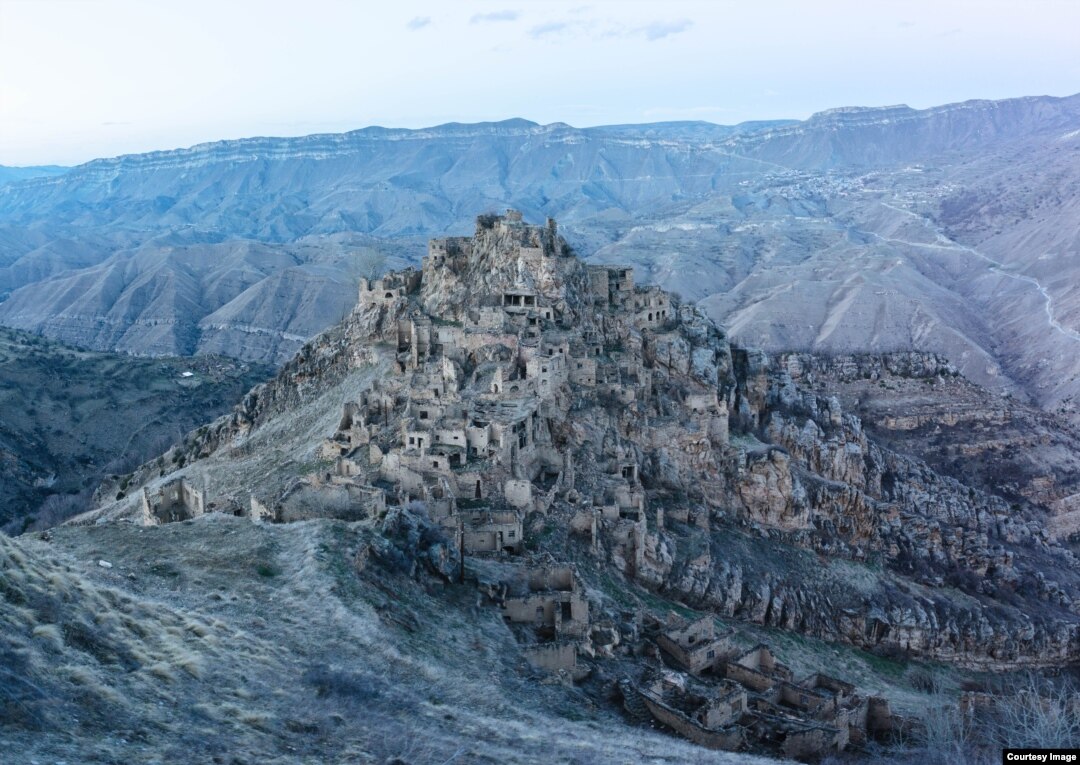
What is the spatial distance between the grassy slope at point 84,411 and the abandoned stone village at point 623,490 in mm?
14678

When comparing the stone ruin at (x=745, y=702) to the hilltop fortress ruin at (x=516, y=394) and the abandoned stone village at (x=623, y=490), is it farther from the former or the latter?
the hilltop fortress ruin at (x=516, y=394)

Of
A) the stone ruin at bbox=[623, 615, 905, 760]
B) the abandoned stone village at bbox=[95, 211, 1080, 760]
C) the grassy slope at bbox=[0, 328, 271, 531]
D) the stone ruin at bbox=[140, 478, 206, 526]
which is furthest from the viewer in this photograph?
the grassy slope at bbox=[0, 328, 271, 531]

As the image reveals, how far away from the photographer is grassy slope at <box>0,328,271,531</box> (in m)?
80.4

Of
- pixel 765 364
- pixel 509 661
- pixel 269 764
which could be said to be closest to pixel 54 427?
pixel 765 364

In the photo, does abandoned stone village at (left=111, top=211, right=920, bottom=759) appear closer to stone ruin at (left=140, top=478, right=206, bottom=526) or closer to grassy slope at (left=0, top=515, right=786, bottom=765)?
stone ruin at (left=140, top=478, right=206, bottom=526)

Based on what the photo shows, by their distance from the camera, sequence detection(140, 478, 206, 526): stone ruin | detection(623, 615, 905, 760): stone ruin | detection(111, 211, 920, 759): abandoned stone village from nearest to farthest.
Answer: detection(623, 615, 905, 760): stone ruin, detection(111, 211, 920, 759): abandoned stone village, detection(140, 478, 206, 526): stone ruin

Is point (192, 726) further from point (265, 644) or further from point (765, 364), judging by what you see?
point (765, 364)

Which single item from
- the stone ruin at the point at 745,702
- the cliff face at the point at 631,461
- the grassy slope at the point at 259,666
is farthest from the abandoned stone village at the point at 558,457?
the grassy slope at the point at 259,666

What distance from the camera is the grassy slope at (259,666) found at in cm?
1753

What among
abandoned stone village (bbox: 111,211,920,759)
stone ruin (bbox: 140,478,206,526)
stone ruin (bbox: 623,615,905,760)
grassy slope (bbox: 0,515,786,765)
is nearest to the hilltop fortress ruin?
abandoned stone village (bbox: 111,211,920,759)

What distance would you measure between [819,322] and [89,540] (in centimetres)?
12341

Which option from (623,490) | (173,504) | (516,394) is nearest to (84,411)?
(173,504)

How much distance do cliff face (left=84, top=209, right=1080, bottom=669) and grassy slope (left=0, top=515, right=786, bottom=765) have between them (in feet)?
28.2

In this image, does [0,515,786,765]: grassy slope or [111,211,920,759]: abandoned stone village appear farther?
[111,211,920,759]: abandoned stone village
